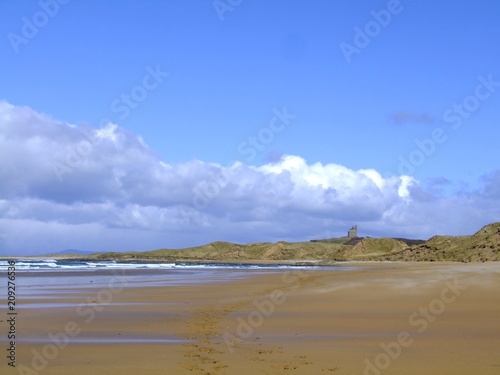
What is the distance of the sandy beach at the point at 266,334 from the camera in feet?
35.7

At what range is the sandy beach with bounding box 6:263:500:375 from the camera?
10.9 meters

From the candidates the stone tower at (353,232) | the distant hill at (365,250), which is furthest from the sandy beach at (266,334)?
the stone tower at (353,232)

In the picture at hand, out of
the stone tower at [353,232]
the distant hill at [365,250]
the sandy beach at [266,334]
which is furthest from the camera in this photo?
the stone tower at [353,232]

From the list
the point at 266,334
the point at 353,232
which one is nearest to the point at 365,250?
the point at 353,232

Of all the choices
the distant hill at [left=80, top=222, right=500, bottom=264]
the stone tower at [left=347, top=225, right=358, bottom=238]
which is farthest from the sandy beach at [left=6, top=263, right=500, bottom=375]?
the stone tower at [left=347, top=225, right=358, bottom=238]

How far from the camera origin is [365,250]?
356 feet

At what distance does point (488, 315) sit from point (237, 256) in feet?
411

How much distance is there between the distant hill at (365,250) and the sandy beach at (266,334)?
153 ft

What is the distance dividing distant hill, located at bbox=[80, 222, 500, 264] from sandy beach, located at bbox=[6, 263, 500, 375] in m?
46.5

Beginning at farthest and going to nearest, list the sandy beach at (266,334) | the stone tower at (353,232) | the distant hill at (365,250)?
the stone tower at (353,232), the distant hill at (365,250), the sandy beach at (266,334)

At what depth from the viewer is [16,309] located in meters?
20.4

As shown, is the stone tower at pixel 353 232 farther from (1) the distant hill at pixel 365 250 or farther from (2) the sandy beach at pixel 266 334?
(2) the sandy beach at pixel 266 334

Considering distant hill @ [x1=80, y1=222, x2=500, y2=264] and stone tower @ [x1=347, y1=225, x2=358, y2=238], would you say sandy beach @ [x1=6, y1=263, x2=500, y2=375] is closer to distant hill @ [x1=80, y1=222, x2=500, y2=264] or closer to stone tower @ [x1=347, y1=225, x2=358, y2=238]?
distant hill @ [x1=80, y1=222, x2=500, y2=264]

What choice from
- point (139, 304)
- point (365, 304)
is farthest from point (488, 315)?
point (139, 304)
